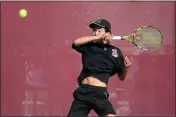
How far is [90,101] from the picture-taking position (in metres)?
4.89

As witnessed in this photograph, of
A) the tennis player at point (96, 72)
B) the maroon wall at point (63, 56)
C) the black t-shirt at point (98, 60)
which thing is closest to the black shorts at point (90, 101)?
the tennis player at point (96, 72)

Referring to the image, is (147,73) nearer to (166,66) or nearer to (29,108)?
(166,66)

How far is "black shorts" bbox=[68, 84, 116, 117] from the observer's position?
4883 millimetres

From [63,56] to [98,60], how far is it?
8.25 feet

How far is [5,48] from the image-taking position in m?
7.41

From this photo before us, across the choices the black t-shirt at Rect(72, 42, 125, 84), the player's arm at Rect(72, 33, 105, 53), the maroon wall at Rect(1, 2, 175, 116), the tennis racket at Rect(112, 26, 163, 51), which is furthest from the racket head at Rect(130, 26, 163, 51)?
the maroon wall at Rect(1, 2, 175, 116)

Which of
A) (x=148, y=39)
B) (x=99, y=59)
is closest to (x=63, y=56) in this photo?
(x=148, y=39)

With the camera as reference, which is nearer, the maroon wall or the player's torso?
the player's torso

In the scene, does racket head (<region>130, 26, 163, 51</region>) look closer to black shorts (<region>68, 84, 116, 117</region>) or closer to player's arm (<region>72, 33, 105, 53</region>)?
player's arm (<region>72, 33, 105, 53</region>)

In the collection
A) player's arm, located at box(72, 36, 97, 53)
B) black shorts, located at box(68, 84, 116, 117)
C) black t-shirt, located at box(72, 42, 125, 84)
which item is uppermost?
player's arm, located at box(72, 36, 97, 53)

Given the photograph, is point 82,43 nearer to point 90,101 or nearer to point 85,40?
point 85,40

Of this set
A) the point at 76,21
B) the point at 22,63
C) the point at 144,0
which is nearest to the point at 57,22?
the point at 76,21

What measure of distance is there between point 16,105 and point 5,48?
0.89 m

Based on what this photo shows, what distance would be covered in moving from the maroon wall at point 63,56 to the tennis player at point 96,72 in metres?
2.39
